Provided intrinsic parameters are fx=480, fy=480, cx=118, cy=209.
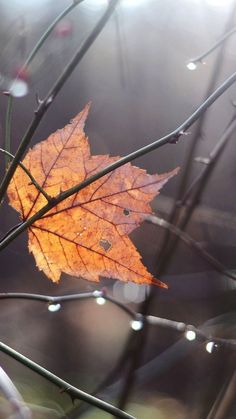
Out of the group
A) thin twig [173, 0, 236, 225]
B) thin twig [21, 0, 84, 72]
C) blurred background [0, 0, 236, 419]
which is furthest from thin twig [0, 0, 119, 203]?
blurred background [0, 0, 236, 419]

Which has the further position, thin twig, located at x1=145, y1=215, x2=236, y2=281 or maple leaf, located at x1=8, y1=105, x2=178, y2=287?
thin twig, located at x1=145, y1=215, x2=236, y2=281

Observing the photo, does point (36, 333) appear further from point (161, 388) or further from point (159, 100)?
point (159, 100)

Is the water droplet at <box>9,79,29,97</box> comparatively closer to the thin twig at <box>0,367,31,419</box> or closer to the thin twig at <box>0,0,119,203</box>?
the thin twig at <box>0,0,119,203</box>

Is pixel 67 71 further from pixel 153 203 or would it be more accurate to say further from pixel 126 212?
pixel 153 203

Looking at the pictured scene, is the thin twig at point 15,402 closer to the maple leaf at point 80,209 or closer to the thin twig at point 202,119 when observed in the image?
the maple leaf at point 80,209

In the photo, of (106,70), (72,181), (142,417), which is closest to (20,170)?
(72,181)

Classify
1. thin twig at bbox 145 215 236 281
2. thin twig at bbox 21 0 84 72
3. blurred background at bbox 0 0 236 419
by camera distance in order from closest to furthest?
thin twig at bbox 21 0 84 72 → thin twig at bbox 145 215 236 281 → blurred background at bbox 0 0 236 419
